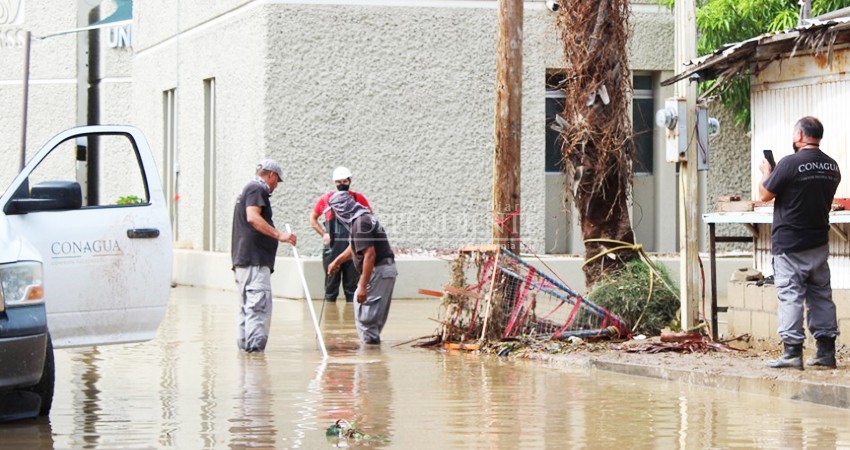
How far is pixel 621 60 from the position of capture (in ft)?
46.9

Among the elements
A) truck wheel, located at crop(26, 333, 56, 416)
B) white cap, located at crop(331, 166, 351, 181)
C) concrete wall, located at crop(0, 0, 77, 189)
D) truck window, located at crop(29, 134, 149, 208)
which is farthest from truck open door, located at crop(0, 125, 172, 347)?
concrete wall, located at crop(0, 0, 77, 189)

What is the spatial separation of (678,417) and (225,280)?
1387 cm

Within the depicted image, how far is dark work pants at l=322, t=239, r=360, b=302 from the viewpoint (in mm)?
18766

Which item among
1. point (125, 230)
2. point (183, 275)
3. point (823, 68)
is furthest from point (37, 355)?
point (183, 275)

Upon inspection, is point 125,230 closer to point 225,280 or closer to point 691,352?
point 691,352

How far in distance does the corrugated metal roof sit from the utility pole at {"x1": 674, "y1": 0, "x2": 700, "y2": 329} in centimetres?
22

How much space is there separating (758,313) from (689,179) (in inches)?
50.2

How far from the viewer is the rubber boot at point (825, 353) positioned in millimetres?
10867

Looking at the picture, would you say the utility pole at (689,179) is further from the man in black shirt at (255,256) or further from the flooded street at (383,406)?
the man in black shirt at (255,256)

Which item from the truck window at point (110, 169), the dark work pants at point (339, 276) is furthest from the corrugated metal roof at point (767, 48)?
the truck window at point (110, 169)

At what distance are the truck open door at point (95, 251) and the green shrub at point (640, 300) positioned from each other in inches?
181

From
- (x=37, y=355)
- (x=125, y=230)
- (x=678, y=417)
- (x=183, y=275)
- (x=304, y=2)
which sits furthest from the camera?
(x=183, y=275)

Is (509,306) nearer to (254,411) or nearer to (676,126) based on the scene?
(676,126)

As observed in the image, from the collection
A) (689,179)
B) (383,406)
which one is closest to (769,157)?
(689,179)
